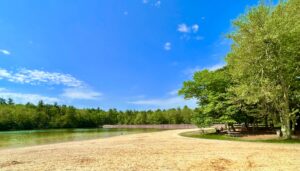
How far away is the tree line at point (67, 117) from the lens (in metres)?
93.5

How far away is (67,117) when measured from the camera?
11025 centimetres

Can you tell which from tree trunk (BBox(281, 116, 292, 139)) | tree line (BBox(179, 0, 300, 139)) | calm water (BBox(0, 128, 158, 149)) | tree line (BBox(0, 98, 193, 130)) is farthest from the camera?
tree line (BBox(0, 98, 193, 130))

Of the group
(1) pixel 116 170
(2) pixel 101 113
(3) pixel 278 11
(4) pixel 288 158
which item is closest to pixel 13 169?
(1) pixel 116 170

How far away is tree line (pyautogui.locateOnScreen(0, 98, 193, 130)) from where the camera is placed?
93500mm

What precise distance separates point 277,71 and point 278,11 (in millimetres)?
4995

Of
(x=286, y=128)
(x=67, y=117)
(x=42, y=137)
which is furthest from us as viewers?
(x=67, y=117)

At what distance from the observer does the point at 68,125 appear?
109m

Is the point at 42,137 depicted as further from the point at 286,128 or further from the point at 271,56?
the point at 271,56

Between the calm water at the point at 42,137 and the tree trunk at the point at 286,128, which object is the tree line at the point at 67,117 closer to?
the calm water at the point at 42,137

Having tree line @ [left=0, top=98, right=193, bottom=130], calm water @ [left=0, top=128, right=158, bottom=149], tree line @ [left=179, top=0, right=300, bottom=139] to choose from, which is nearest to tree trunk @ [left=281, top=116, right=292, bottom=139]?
tree line @ [left=179, top=0, right=300, bottom=139]

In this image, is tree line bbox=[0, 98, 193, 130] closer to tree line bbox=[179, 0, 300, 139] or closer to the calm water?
the calm water

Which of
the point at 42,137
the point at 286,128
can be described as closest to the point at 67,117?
the point at 42,137

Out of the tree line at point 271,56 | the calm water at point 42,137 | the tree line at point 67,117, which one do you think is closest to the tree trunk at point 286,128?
the tree line at point 271,56

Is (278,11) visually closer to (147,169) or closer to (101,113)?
(147,169)
